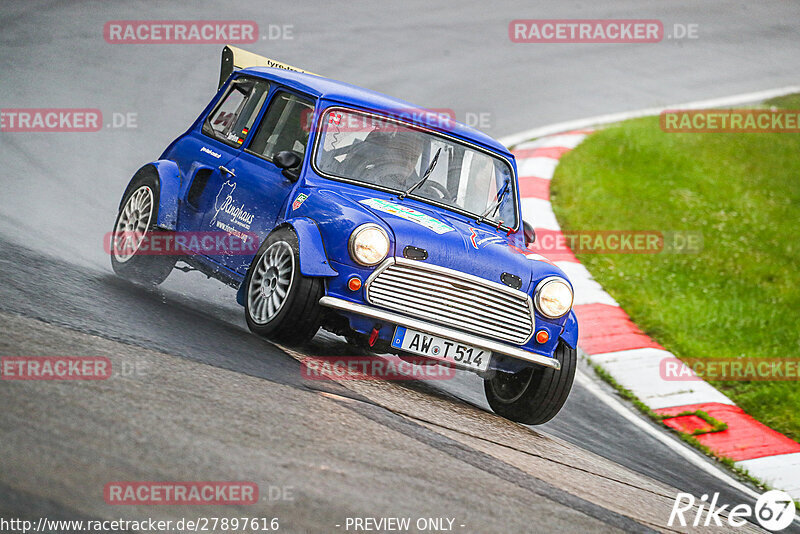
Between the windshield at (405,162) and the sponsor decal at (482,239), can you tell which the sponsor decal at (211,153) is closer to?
the windshield at (405,162)

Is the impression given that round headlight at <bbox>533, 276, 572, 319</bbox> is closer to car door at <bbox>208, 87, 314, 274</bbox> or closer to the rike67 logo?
the rike67 logo

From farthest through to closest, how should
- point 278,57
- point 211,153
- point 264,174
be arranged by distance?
point 278,57
point 211,153
point 264,174

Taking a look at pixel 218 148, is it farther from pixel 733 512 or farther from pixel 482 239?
pixel 733 512

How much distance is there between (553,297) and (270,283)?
1605 mm

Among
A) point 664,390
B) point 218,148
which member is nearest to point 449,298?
point 218,148

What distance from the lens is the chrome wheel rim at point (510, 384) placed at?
19.8 feet

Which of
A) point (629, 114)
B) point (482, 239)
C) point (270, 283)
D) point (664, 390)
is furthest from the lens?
point (629, 114)

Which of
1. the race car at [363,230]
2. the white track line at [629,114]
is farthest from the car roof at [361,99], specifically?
the white track line at [629,114]

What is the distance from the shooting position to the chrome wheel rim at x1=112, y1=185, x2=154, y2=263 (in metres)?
6.99

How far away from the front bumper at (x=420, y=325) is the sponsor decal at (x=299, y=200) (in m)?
0.75

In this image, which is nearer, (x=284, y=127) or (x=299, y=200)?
(x=299, y=200)

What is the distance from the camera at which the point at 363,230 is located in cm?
545

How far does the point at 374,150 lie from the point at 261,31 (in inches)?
367

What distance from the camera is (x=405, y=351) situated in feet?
17.8
